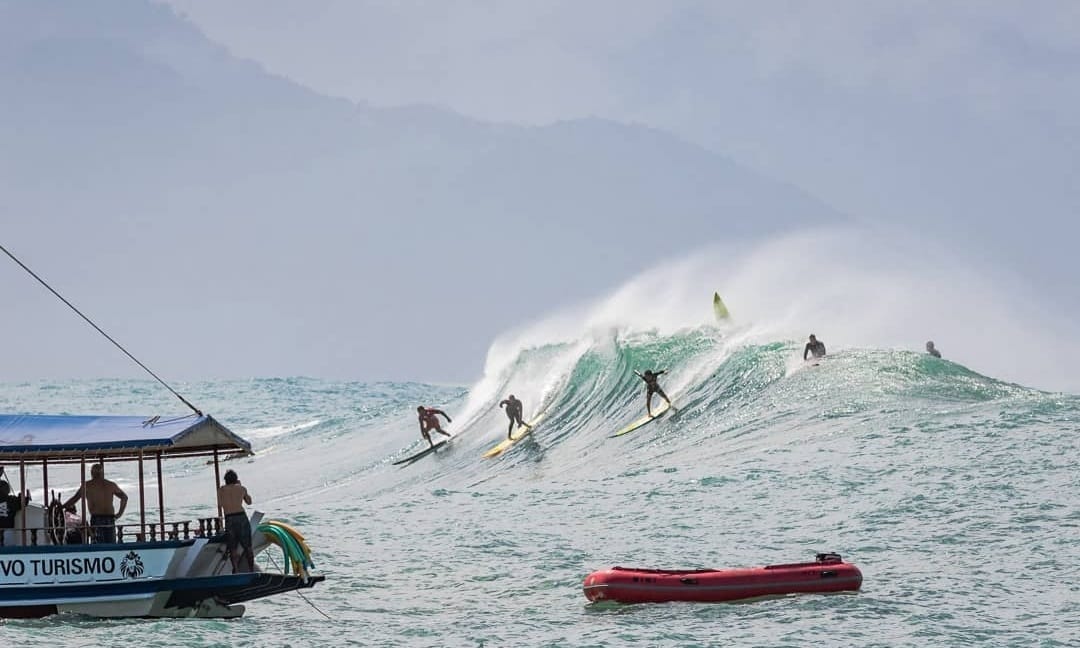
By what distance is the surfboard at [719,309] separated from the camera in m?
39.9

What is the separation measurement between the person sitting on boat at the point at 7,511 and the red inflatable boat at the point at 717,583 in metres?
6.35

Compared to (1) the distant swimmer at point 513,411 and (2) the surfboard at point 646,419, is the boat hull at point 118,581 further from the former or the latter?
(1) the distant swimmer at point 513,411

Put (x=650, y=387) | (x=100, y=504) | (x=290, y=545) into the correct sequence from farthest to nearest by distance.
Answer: (x=650, y=387) → (x=290, y=545) → (x=100, y=504)

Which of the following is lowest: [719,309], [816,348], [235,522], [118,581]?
[118,581]

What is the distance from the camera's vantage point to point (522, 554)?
2022cm

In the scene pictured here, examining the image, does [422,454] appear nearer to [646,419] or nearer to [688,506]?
[646,419]

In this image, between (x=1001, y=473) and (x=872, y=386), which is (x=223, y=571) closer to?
(x=1001, y=473)

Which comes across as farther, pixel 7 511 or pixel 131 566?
pixel 7 511

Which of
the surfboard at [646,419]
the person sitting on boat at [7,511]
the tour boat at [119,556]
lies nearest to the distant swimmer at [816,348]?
the surfboard at [646,419]

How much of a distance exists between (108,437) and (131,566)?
55.6 inches

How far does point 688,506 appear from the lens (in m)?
23.0

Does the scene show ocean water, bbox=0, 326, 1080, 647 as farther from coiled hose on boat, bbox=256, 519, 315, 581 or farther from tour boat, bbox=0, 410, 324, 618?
coiled hose on boat, bbox=256, 519, 315, 581

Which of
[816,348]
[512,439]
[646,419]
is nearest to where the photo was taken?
[646,419]

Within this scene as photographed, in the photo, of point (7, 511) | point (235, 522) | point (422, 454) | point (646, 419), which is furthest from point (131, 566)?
point (422, 454)
